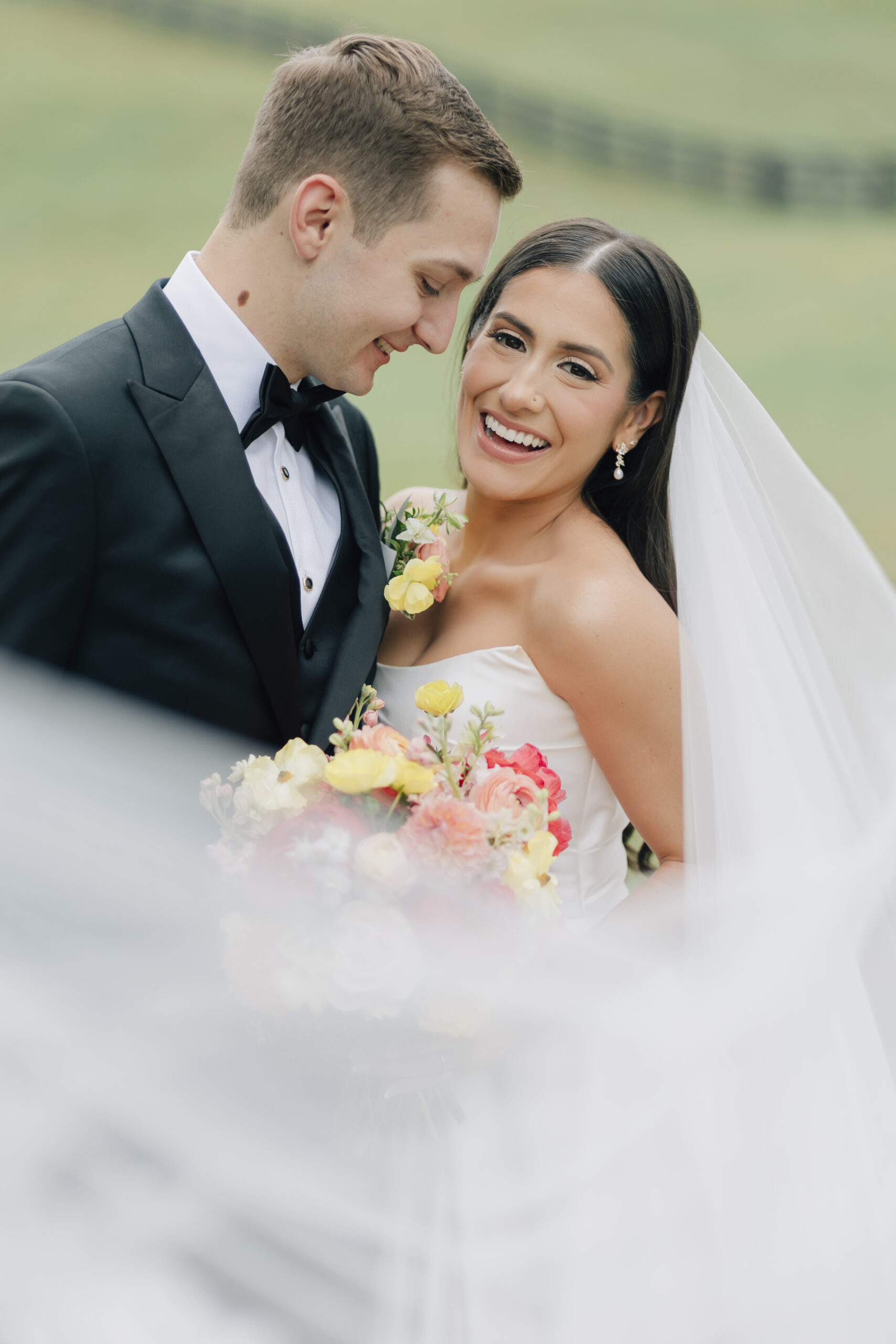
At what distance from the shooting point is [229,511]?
1575mm

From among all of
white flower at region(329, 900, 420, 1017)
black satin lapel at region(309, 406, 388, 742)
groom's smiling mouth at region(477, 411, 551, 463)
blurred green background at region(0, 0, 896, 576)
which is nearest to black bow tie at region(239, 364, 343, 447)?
black satin lapel at region(309, 406, 388, 742)

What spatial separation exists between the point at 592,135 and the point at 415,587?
34.0ft

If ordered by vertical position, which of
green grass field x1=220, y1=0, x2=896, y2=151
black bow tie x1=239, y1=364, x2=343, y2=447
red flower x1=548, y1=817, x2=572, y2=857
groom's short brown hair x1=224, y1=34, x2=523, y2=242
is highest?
green grass field x1=220, y1=0, x2=896, y2=151

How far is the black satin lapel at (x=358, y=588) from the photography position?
1757 millimetres

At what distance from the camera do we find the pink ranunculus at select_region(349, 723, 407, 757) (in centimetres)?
143

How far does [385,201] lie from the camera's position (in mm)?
1729

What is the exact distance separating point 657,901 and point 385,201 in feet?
4.10

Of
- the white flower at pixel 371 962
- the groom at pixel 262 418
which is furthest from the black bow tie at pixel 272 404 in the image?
the white flower at pixel 371 962

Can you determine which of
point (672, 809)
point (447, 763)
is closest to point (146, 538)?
point (447, 763)

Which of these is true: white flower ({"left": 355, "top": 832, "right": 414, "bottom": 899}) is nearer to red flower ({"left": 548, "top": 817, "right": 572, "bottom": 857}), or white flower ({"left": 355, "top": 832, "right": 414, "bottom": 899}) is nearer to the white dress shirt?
red flower ({"left": 548, "top": 817, "right": 572, "bottom": 857})

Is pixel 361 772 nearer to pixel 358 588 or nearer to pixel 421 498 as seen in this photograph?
pixel 358 588

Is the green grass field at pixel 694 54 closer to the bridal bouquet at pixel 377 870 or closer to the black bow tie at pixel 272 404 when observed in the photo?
the black bow tie at pixel 272 404

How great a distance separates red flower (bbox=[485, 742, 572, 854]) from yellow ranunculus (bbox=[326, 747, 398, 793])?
0.71ft

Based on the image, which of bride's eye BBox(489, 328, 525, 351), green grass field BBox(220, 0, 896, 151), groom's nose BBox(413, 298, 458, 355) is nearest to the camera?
groom's nose BBox(413, 298, 458, 355)
